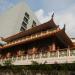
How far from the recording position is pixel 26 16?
62812 millimetres

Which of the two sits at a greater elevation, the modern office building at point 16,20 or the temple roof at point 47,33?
the modern office building at point 16,20

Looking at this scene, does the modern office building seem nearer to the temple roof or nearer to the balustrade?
the temple roof

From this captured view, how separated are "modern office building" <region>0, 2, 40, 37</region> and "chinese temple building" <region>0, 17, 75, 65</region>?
17.3 meters

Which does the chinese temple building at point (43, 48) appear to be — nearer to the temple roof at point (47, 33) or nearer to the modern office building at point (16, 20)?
the temple roof at point (47, 33)

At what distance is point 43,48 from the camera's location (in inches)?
1074

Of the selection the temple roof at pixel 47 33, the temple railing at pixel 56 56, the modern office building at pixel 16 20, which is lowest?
the temple railing at pixel 56 56

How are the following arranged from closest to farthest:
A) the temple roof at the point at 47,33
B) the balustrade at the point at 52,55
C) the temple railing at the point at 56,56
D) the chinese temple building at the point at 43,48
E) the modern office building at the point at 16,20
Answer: the temple railing at the point at 56,56
the balustrade at the point at 52,55
the chinese temple building at the point at 43,48
the temple roof at the point at 47,33
the modern office building at the point at 16,20

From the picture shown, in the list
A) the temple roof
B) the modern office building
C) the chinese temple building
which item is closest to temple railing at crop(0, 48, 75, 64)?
the chinese temple building

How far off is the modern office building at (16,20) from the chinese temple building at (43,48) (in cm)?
1728

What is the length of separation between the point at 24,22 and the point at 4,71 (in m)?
38.5

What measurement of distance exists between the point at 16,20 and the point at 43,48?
99.5 feet

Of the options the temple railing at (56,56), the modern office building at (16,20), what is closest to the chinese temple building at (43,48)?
the temple railing at (56,56)

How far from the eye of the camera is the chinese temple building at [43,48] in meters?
18.7

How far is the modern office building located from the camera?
5446 centimetres
